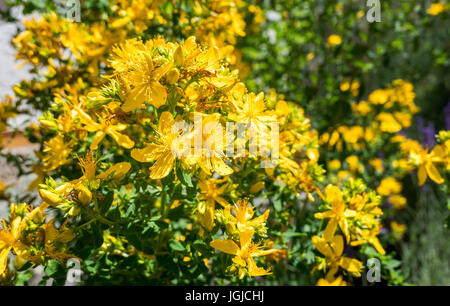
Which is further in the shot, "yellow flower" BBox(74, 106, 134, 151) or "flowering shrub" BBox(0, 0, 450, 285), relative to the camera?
"yellow flower" BBox(74, 106, 134, 151)

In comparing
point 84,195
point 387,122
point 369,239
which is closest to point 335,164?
point 387,122

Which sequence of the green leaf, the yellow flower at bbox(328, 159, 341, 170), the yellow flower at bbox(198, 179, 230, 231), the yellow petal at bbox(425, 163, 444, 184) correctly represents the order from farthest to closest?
1. the yellow flower at bbox(328, 159, 341, 170)
2. the yellow petal at bbox(425, 163, 444, 184)
3. the green leaf
4. the yellow flower at bbox(198, 179, 230, 231)

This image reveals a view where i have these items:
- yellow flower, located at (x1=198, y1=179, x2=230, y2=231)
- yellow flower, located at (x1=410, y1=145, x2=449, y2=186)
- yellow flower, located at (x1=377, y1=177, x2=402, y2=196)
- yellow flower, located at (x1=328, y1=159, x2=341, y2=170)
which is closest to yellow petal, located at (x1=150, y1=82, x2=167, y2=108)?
yellow flower, located at (x1=198, y1=179, x2=230, y2=231)

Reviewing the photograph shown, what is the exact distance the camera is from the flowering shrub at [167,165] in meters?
0.80

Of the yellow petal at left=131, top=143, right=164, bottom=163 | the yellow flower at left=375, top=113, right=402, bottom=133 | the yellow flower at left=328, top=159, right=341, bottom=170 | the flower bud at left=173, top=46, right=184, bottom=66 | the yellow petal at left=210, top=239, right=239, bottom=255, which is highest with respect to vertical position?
the yellow flower at left=375, top=113, right=402, bottom=133

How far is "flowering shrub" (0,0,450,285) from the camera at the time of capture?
804 mm

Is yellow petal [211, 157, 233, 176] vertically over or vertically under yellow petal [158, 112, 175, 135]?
under

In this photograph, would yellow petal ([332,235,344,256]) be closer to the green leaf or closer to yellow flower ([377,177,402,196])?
the green leaf

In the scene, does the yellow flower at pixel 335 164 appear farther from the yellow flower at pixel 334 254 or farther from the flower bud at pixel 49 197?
the flower bud at pixel 49 197

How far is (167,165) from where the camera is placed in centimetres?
78

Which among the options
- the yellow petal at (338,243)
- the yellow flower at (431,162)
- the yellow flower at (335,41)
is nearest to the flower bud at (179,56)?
the yellow petal at (338,243)

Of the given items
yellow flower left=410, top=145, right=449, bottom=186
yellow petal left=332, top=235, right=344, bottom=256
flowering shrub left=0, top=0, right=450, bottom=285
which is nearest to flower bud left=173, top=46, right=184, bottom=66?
flowering shrub left=0, top=0, right=450, bottom=285

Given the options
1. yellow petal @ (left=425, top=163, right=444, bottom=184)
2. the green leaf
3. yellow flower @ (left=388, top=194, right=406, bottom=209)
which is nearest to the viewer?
the green leaf
